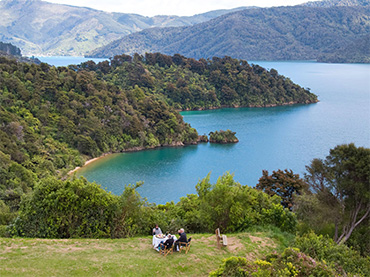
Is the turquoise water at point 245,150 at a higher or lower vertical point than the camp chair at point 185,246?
lower

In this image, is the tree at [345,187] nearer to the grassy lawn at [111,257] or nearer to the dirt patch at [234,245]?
the grassy lawn at [111,257]

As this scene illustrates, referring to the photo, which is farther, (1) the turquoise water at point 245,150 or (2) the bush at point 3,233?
(1) the turquoise water at point 245,150

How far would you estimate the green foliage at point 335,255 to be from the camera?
→ 1441 centimetres

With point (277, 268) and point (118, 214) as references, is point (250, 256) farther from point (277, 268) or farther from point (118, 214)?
point (118, 214)

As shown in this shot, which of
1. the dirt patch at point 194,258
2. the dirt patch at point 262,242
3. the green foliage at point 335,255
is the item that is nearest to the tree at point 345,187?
the green foliage at point 335,255

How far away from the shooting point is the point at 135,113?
67.5 m

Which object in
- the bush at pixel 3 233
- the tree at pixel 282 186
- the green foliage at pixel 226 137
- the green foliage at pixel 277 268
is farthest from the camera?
the green foliage at pixel 226 137

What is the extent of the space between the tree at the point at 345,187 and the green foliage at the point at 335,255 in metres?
3.29

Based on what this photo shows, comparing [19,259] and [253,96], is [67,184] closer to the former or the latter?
[19,259]

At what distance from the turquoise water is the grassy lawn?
74.9 feet

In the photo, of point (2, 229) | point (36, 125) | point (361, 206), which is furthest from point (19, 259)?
point (36, 125)

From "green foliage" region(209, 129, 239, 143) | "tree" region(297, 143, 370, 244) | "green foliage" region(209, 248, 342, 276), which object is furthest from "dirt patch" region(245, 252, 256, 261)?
"green foliage" region(209, 129, 239, 143)

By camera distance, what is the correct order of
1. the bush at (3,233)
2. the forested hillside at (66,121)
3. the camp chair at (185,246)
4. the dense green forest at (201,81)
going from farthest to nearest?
the dense green forest at (201,81) < the forested hillside at (66,121) < the bush at (3,233) < the camp chair at (185,246)

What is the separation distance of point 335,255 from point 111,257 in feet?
29.4
